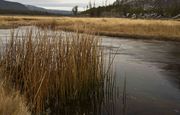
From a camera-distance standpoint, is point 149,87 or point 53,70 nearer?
point 53,70

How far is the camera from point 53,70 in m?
7.89

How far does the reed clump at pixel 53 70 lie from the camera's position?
732 cm

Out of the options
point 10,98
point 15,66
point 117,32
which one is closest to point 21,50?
point 15,66

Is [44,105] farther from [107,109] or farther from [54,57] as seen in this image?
[107,109]

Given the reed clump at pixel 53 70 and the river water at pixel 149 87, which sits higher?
the reed clump at pixel 53 70

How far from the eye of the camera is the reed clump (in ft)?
24.0

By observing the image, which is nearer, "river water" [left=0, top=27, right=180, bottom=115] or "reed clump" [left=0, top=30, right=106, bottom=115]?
"reed clump" [left=0, top=30, right=106, bottom=115]

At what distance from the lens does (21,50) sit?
25.8 ft

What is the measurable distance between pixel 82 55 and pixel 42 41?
1219 millimetres

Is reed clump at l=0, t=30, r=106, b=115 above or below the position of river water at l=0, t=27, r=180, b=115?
above

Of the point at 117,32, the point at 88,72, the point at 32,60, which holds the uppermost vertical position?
the point at 32,60

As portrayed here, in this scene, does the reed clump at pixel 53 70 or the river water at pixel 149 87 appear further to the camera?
the river water at pixel 149 87

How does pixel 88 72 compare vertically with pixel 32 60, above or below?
below

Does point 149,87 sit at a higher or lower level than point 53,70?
lower
